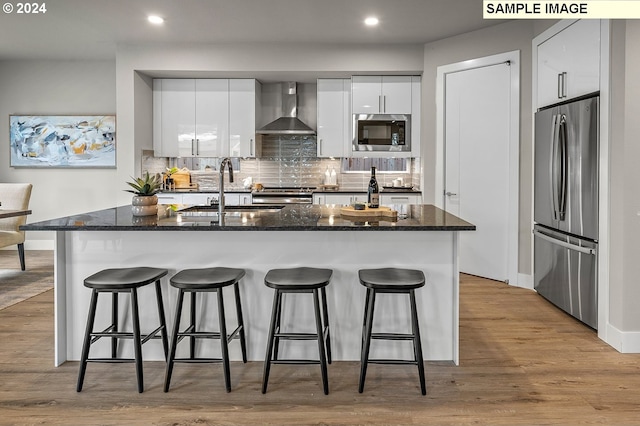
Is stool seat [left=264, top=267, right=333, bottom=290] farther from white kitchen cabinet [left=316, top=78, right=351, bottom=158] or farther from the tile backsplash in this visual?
the tile backsplash

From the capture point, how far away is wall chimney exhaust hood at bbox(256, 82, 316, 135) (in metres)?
6.36

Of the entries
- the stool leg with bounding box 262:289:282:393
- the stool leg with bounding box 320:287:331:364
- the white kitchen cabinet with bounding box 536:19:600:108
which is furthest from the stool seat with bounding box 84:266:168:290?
the white kitchen cabinet with bounding box 536:19:600:108

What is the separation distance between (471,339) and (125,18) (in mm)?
4283

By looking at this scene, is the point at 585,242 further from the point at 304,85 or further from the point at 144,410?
the point at 304,85

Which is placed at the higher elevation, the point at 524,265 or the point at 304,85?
the point at 304,85

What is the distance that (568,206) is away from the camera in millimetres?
3893

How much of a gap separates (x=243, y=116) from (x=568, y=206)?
3.92 metres

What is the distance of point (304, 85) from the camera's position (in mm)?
6750

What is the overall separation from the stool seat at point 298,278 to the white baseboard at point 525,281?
2.92 metres

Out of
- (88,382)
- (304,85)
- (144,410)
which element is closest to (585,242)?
(144,410)

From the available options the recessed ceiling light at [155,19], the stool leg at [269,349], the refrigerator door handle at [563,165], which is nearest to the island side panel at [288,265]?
the stool leg at [269,349]

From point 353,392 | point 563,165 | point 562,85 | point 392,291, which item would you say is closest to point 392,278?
point 392,291

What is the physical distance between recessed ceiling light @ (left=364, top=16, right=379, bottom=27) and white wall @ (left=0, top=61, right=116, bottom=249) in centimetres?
383

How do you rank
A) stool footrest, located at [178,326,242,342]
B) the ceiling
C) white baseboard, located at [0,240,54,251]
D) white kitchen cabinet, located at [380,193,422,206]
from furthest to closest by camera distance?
white baseboard, located at [0,240,54,251]
white kitchen cabinet, located at [380,193,422,206]
the ceiling
stool footrest, located at [178,326,242,342]
